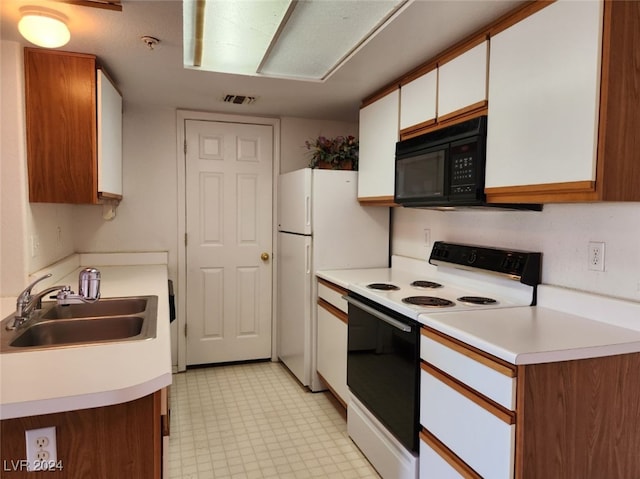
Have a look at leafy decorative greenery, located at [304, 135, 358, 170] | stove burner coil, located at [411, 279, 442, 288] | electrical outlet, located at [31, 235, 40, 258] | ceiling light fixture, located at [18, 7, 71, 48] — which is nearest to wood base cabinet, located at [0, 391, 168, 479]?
electrical outlet, located at [31, 235, 40, 258]

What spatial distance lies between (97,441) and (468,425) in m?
1.19

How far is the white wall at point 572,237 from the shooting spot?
164cm

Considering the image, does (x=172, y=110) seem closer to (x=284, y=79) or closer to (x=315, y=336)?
(x=284, y=79)

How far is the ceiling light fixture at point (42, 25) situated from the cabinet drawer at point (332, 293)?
192 cm

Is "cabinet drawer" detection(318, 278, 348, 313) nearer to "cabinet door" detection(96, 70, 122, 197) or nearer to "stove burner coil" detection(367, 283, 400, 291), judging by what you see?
"stove burner coil" detection(367, 283, 400, 291)

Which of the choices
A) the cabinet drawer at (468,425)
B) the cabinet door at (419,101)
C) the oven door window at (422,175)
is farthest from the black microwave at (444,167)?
the cabinet drawer at (468,425)

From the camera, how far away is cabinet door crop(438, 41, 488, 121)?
6.24 ft

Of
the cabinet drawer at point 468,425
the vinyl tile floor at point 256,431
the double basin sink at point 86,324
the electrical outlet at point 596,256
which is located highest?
the electrical outlet at point 596,256

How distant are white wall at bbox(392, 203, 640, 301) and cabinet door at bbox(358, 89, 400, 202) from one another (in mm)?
500

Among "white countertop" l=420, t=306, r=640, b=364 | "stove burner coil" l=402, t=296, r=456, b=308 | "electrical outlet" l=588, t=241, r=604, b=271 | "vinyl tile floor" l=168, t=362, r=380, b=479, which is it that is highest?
"electrical outlet" l=588, t=241, r=604, b=271

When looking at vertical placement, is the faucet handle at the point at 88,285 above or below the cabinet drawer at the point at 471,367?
above

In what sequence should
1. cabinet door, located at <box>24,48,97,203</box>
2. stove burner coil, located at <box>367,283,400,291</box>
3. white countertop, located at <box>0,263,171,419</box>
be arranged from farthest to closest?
stove burner coil, located at <box>367,283,400,291</box> → cabinet door, located at <box>24,48,97,203</box> → white countertop, located at <box>0,263,171,419</box>

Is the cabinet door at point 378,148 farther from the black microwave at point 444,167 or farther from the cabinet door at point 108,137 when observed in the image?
the cabinet door at point 108,137

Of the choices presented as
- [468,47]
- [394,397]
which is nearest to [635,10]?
[468,47]
